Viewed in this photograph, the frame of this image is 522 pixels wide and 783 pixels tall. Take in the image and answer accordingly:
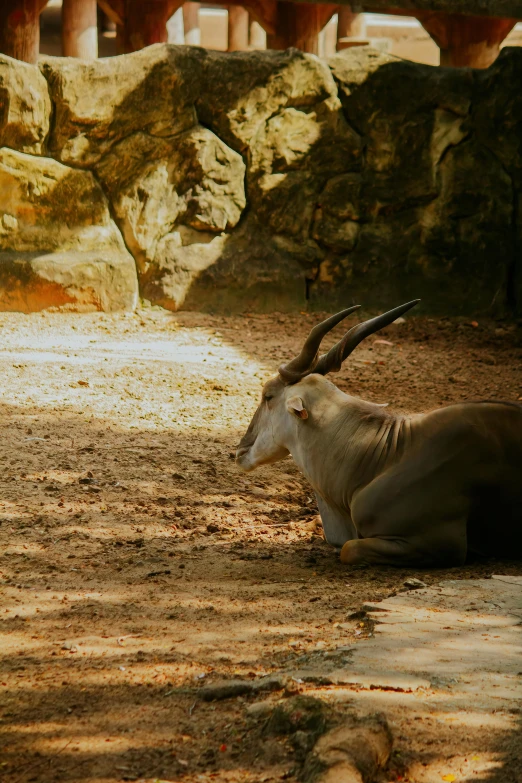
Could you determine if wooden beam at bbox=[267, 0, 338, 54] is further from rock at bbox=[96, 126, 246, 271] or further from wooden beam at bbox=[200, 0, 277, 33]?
rock at bbox=[96, 126, 246, 271]

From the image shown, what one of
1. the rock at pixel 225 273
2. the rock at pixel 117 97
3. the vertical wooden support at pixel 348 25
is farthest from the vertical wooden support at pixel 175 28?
the rock at pixel 225 273

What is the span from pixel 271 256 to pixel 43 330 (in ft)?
7.91

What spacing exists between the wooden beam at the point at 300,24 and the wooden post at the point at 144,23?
1.19 m

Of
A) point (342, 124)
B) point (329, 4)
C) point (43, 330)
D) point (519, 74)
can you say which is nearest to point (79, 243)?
point (43, 330)

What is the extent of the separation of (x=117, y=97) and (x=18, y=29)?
→ 102 cm

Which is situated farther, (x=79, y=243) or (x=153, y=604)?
(x=79, y=243)

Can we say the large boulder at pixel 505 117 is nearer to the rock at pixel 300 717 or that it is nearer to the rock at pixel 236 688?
the rock at pixel 236 688

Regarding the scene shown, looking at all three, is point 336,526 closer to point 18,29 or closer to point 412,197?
point 412,197

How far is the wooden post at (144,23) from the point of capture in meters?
10.0

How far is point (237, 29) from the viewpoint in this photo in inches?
558

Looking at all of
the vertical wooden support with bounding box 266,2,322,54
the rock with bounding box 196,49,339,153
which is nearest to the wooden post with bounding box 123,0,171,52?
the rock with bounding box 196,49,339,153

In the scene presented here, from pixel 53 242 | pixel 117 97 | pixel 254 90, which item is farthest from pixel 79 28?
pixel 53 242

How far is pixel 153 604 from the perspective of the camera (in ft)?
11.8

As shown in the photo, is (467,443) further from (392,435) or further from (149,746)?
(149,746)
